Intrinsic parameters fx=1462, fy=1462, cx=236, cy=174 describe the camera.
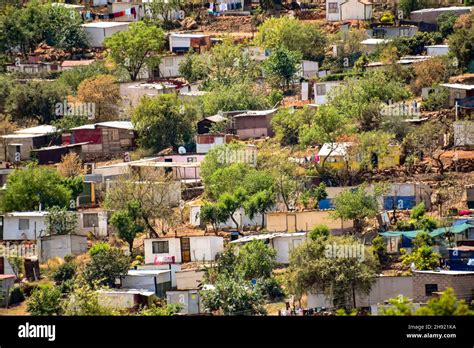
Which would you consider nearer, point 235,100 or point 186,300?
point 186,300

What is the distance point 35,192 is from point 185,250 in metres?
3.93

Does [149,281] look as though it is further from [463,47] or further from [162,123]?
[463,47]

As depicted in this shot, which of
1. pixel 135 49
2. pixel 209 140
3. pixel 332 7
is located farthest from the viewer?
pixel 332 7

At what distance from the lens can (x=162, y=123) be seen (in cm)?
2500

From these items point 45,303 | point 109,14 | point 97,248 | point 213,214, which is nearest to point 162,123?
point 213,214

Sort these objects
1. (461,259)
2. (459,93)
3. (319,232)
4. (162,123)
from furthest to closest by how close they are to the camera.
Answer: (162,123), (459,93), (319,232), (461,259)

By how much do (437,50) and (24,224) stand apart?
1128 cm

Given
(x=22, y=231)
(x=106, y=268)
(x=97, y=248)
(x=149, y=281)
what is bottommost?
(x=22, y=231)

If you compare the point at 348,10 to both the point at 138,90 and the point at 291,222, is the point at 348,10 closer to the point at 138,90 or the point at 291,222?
the point at 138,90

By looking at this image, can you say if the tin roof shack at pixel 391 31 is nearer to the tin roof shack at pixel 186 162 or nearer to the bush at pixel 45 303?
the tin roof shack at pixel 186 162

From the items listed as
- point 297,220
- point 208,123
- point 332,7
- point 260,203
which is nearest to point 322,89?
point 208,123

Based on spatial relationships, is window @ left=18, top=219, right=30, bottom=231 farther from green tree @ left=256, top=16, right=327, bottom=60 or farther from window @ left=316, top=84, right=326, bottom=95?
green tree @ left=256, top=16, right=327, bottom=60

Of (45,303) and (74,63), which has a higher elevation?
(45,303)
